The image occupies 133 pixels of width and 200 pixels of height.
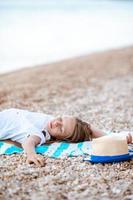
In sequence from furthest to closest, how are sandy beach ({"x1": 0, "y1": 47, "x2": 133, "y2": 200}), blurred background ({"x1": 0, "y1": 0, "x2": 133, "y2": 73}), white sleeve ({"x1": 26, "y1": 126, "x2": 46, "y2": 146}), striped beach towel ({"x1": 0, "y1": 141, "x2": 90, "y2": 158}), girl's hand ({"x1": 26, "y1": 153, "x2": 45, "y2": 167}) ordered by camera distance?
1. blurred background ({"x1": 0, "y1": 0, "x2": 133, "y2": 73})
2. white sleeve ({"x1": 26, "y1": 126, "x2": 46, "y2": 146})
3. striped beach towel ({"x1": 0, "y1": 141, "x2": 90, "y2": 158})
4. girl's hand ({"x1": 26, "y1": 153, "x2": 45, "y2": 167})
5. sandy beach ({"x1": 0, "y1": 47, "x2": 133, "y2": 200})

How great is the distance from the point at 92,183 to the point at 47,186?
28 cm

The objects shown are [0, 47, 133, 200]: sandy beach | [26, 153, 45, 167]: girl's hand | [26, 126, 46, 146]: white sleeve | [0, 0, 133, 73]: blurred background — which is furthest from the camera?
[0, 0, 133, 73]: blurred background

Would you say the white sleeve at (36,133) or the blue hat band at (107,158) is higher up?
the white sleeve at (36,133)

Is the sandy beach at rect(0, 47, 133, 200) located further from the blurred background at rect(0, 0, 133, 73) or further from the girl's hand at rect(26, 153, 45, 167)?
the blurred background at rect(0, 0, 133, 73)

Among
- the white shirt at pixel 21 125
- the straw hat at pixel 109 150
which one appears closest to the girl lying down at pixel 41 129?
the white shirt at pixel 21 125

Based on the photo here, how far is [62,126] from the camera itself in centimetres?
379

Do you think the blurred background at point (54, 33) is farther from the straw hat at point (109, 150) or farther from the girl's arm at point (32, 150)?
the straw hat at point (109, 150)

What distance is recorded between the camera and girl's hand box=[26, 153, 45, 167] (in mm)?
3301

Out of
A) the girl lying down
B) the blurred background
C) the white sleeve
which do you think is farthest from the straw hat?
the blurred background

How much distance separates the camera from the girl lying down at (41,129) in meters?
3.72

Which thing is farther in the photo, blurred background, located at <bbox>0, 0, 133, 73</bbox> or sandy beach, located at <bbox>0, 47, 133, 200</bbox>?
blurred background, located at <bbox>0, 0, 133, 73</bbox>

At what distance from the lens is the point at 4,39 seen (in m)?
10.3

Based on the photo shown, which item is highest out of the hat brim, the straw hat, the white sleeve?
the white sleeve

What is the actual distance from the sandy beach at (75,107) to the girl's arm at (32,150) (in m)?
0.05
